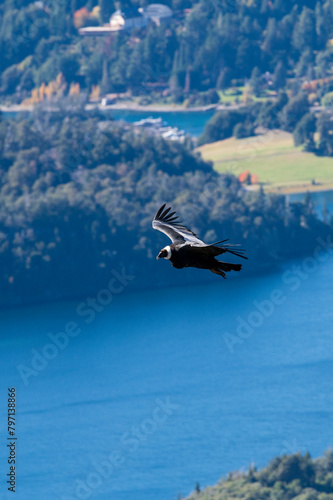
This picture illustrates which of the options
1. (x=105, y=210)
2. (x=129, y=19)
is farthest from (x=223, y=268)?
(x=129, y=19)

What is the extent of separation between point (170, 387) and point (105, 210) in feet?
77.5

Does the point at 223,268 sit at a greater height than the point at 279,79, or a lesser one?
lesser

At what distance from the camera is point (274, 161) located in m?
108

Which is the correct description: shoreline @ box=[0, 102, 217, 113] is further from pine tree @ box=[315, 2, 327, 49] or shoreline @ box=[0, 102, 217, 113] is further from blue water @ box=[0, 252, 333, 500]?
blue water @ box=[0, 252, 333, 500]

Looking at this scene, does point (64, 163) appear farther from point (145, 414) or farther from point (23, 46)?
point (23, 46)

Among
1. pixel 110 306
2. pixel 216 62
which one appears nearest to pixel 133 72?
pixel 216 62

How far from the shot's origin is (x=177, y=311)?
86375mm

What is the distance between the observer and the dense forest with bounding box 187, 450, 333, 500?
56062 millimetres

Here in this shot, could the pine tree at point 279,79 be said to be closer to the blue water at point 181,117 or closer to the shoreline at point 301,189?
the blue water at point 181,117

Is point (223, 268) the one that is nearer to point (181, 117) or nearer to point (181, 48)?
point (181, 117)

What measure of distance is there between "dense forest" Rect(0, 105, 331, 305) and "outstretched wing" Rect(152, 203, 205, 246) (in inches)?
2646

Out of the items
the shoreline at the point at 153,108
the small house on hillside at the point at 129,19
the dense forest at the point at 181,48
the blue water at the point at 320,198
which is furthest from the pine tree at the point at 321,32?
the blue water at the point at 320,198

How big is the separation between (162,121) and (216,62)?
44.4 ft

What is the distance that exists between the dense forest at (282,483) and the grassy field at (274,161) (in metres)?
46.6
